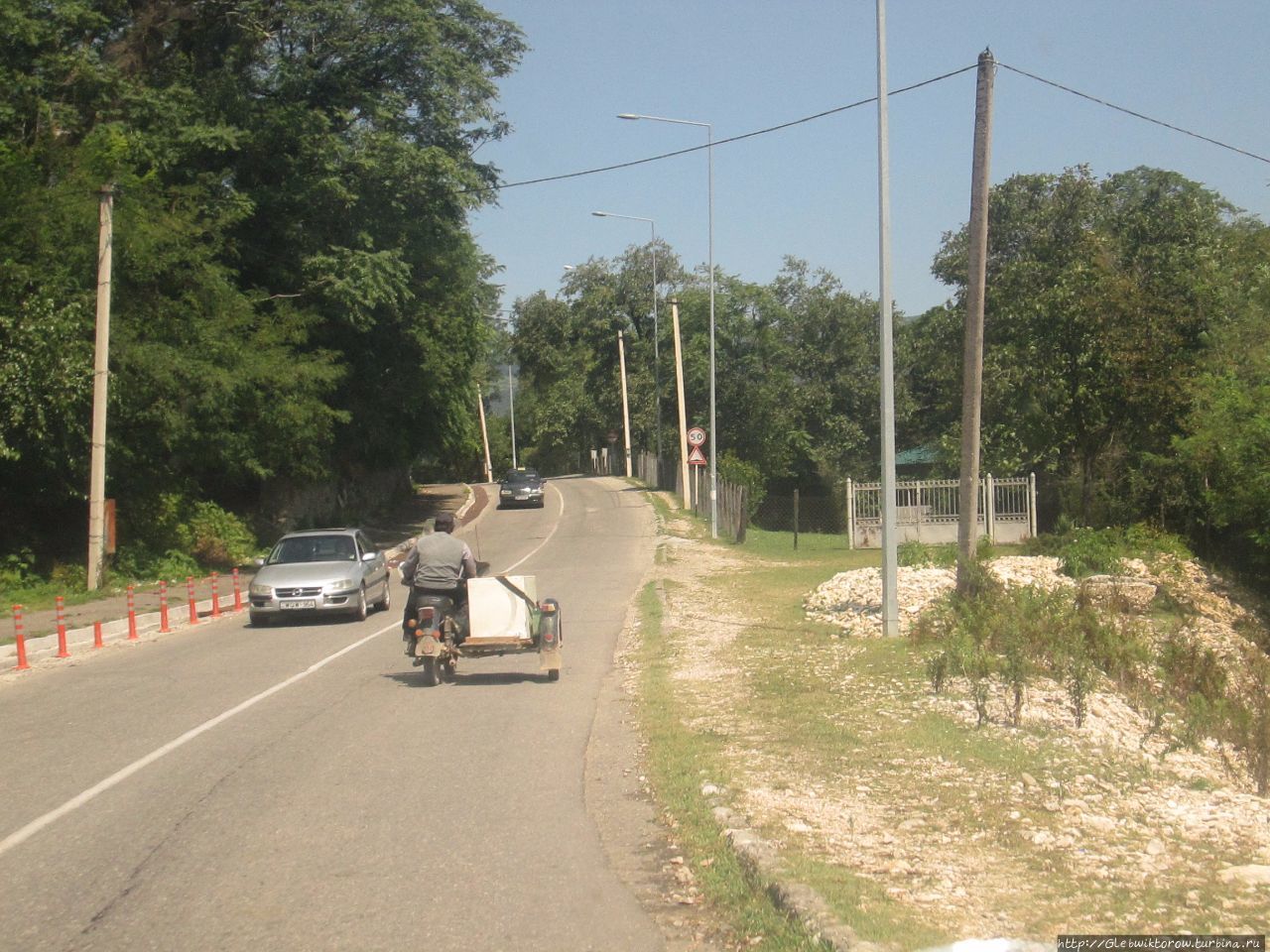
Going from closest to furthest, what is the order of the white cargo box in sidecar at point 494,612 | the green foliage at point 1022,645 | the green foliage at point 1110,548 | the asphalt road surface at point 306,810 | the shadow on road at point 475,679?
→ the asphalt road surface at point 306,810, the green foliage at point 1022,645, the white cargo box in sidecar at point 494,612, the shadow on road at point 475,679, the green foliage at point 1110,548

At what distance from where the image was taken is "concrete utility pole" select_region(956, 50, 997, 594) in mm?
14633

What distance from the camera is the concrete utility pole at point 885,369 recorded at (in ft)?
47.0

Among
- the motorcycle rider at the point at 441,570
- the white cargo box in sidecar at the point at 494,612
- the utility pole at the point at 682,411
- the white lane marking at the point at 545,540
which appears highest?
the utility pole at the point at 682,411

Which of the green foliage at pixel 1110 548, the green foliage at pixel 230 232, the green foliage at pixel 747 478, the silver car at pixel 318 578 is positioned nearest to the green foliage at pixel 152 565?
the green foliage at pixel 230 232

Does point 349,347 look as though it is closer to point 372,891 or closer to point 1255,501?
point 1255,501

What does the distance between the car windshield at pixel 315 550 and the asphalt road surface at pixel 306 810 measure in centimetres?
541

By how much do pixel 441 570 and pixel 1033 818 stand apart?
269 inches

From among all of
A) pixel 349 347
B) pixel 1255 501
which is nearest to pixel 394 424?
pixel 349 347

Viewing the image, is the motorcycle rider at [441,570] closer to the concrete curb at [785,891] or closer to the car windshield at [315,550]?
the concrete curb at [785,891]

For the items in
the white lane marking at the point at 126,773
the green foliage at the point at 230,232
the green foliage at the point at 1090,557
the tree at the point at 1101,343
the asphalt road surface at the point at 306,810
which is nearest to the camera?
the asphalt road surface at the point at 306,810

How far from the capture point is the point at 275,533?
1479 inches

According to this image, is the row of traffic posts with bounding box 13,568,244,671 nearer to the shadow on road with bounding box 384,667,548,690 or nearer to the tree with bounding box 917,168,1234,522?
the shadow on road with bounding box 384,667,548,690

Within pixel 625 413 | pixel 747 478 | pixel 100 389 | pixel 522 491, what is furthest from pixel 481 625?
pixel 625 413

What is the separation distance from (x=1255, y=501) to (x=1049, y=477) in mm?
15220
